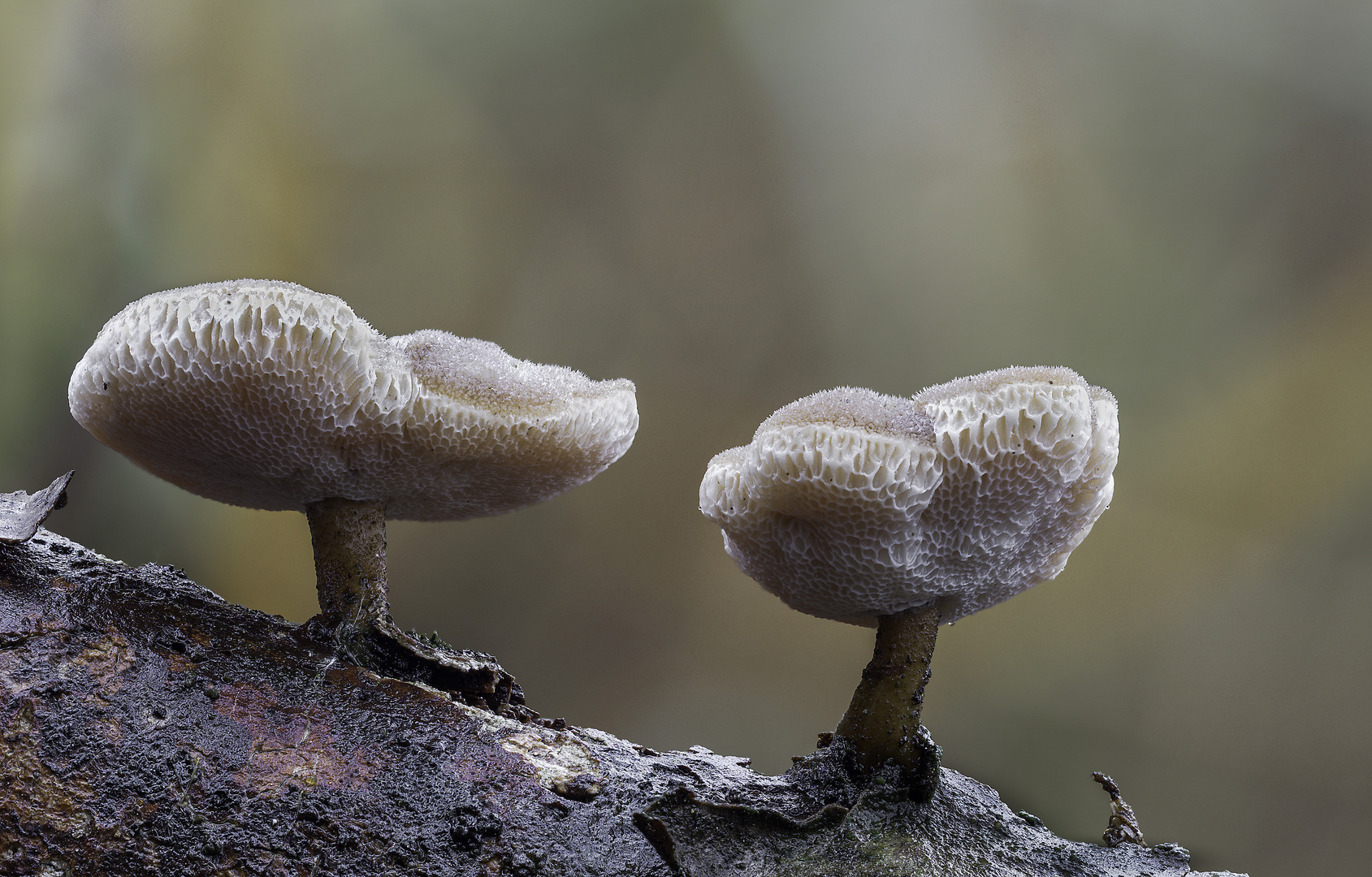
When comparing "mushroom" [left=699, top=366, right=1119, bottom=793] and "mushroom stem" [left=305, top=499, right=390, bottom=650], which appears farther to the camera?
"mushroom stem" [left=305, top=499, right=390, bottom=650]

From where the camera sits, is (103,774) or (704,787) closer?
(103,774)

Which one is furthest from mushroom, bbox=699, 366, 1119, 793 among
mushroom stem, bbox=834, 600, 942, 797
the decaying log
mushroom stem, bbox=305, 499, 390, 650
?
mushroom stem, bbox=305, 499, 390, 650

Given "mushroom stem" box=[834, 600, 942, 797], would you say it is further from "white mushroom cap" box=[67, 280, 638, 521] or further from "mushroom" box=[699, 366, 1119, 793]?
"white mushroom cap" box=[67, 280, 638, 521]

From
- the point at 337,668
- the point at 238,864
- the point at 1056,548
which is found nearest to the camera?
the point at 238,864

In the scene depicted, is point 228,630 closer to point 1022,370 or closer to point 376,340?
point 376,340

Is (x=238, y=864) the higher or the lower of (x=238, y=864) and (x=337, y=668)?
the lower

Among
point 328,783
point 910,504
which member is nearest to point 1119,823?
point 910,504

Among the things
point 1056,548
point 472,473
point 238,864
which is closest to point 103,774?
point 238,864

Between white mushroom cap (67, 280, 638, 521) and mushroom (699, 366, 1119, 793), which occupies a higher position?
mushroom (699, 366, 1119, 793)
